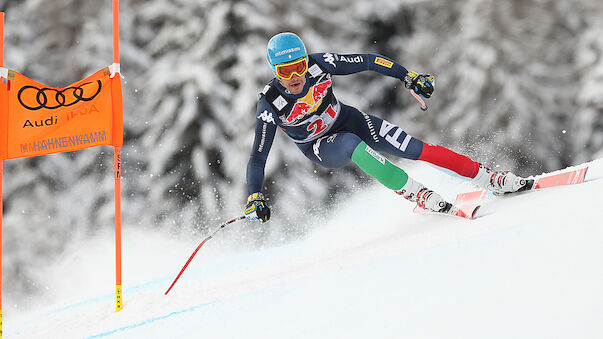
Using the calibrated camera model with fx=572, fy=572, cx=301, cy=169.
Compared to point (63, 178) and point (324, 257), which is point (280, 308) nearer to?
point (324, 257)

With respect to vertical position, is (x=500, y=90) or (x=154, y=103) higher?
(x=500, y=90)

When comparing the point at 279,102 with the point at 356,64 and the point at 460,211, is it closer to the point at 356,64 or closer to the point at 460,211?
the point at 356,64

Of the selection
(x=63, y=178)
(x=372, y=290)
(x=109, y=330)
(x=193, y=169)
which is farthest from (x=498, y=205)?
(x=63, y=178)

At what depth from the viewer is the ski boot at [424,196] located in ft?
12.3

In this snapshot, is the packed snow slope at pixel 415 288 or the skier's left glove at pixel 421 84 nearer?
the packed snow slope at pixel 415 288

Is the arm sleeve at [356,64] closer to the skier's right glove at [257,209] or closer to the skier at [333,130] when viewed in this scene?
the skier at [333,130]

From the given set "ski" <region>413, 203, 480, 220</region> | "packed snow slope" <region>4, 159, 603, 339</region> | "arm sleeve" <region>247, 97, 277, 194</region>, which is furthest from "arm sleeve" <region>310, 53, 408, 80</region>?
"packed snow slope" <region>4, 159, 603, 339</region>

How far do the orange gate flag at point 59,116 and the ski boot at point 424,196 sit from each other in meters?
1.95

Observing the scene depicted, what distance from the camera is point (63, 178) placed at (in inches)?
329

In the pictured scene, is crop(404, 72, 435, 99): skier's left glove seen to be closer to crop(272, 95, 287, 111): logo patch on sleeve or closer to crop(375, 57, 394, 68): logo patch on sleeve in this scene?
crop(375, 57, 394, 68): logo patch on sleeve

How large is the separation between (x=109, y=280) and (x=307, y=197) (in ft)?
9.32

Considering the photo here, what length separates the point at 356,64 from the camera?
4102 mm

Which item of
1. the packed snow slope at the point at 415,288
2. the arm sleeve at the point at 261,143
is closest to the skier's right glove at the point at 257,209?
the arm sleeve at the point at 261,143

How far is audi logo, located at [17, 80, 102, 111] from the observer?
384 centimetres
